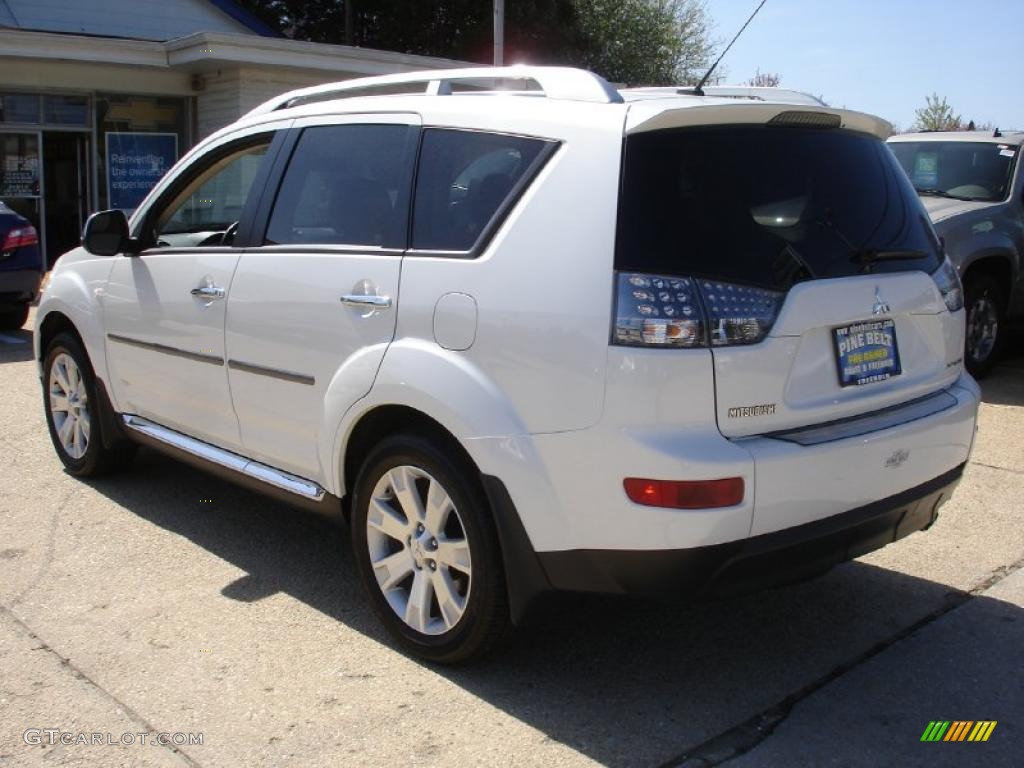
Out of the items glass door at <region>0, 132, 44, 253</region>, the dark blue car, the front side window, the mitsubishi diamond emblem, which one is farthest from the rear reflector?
glass door at <region>0, 132, 44, 253</region>

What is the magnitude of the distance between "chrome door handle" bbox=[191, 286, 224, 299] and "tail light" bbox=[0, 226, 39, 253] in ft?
22.2

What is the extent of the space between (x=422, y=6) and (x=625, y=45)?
7.45 meters

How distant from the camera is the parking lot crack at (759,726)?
3.05 m

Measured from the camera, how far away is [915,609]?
13.4ft

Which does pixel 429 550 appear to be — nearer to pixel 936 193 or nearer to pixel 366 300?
pixel 366 300

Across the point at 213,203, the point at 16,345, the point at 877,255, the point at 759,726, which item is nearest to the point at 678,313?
the point at 877,255

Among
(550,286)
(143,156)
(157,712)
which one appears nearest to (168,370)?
(157,712)

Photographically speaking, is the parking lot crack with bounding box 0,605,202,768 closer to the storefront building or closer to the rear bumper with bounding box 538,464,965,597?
the rear bumper with bounding box 538,464,965,597

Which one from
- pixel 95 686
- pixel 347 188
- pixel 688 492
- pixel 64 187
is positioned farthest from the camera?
pixel 64 187

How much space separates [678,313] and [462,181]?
975 mm

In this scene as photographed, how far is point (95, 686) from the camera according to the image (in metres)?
3.48

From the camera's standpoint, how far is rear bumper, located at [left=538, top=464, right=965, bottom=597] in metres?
2.98

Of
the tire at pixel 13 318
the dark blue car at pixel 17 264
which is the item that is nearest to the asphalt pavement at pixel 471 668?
the dark blue car at pixel 17 264

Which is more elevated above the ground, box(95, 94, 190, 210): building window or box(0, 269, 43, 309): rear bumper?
box(95, 94, 190, 210): building window
